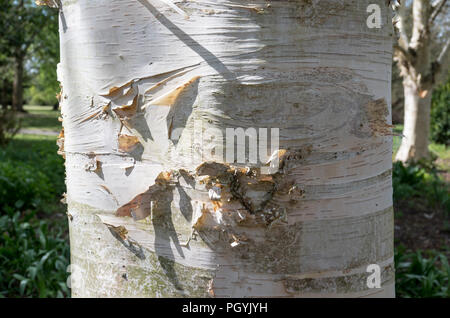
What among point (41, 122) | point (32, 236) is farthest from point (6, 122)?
point (41, 122)

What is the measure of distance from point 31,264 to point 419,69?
7085 millimetres

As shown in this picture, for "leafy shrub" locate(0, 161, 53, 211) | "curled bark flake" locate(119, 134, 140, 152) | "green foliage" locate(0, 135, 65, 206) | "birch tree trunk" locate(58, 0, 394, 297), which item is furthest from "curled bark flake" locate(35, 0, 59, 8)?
"green foliage" locate(0, 135, 65, 206)

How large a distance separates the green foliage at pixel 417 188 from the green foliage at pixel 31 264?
4276 millimetres

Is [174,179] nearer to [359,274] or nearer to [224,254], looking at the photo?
[224,254]

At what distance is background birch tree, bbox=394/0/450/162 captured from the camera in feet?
23.9

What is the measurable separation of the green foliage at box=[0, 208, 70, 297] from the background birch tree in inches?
249

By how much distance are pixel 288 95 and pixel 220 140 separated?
0.16 meters

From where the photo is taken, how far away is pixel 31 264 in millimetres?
3148

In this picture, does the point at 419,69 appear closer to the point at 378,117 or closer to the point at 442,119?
the point at 442,119

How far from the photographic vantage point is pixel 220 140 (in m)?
0.84

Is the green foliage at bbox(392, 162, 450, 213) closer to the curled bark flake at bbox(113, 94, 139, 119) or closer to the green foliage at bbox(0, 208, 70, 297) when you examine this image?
the green foliage at bbox(0, 208, 70, 297)
